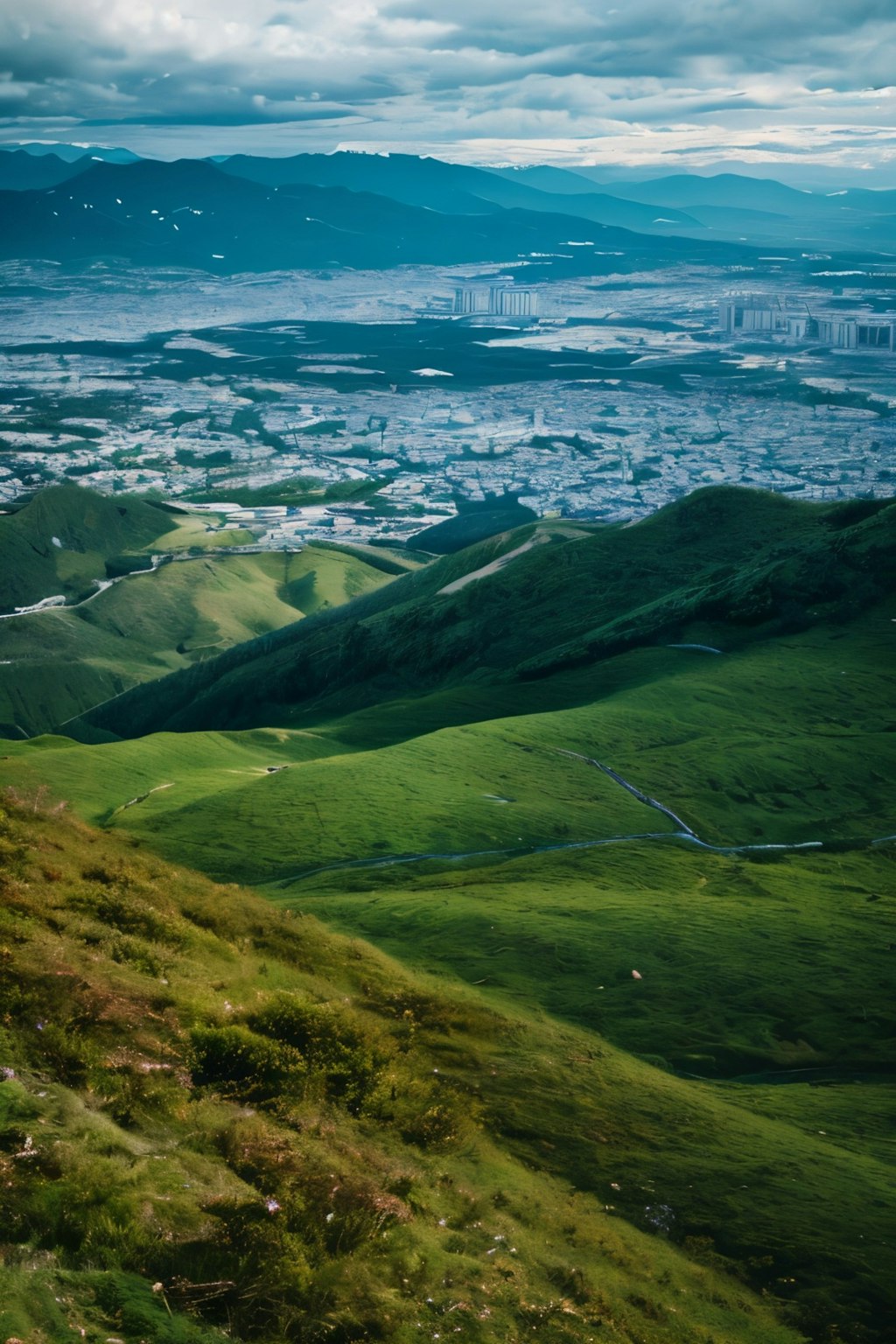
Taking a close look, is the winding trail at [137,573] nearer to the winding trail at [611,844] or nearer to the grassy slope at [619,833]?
the grassy slope at [619,833]

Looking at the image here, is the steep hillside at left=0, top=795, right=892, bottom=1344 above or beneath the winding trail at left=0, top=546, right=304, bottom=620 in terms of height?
above

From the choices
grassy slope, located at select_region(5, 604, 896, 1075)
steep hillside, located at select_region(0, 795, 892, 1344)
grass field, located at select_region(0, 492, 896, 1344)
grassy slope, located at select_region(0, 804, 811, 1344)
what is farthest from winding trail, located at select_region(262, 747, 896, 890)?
grassy slope, located at select_region(0, 804, 811, 1344)

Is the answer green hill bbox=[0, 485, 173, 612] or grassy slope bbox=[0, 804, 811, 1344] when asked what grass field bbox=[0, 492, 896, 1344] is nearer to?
grassy slope bbox=[0, 804, 811, 1344]

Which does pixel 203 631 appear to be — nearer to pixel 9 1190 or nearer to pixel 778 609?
pixel 778 609

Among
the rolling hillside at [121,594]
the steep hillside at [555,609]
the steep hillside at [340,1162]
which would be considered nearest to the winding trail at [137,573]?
the rolling hillside at [121,594]

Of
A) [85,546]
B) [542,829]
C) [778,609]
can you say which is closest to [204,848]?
[542,829]

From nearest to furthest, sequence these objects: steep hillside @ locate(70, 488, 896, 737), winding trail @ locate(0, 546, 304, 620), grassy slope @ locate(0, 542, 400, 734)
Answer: steep hillside @ locate(70, 488, 896, 737) < grassy slope @ locate(0, 542, 400, 734) < winding trail @ locate(0, 546, 304, 620)
